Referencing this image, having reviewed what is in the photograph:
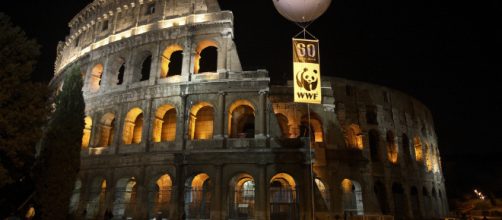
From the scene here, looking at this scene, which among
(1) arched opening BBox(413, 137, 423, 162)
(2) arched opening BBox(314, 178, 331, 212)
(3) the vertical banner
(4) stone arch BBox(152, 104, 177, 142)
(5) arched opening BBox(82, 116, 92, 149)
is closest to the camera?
(3) the vertical banner

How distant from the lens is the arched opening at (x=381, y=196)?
26.2 meters

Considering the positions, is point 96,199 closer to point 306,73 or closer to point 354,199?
point 306,73

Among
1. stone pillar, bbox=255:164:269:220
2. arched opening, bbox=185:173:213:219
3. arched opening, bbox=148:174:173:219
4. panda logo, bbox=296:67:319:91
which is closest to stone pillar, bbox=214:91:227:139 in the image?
arched opening, bbox=185:173:213:219

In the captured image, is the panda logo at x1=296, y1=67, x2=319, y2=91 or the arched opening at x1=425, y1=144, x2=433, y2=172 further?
the arched opening at x1=425, y1=144, x2=433, y2=172

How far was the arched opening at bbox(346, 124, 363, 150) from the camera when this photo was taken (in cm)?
2661

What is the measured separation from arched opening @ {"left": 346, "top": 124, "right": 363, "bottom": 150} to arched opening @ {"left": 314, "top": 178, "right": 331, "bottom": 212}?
5.72m

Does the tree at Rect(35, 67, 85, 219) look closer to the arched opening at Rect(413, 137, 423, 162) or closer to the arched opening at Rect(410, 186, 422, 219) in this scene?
the arched opening at Rect(410, 186, 422, 219)

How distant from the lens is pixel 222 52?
2134 cm

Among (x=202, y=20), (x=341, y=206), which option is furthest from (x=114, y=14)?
(x=341, y=206)

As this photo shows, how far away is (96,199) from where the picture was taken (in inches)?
848

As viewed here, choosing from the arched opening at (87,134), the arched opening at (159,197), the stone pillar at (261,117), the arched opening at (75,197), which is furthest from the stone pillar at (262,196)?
the arched opening at (87,134)

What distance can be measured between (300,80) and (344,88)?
Answer: 13299mm

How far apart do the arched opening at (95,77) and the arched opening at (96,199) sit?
7027 millimetres

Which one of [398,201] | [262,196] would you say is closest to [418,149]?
[398,201]
